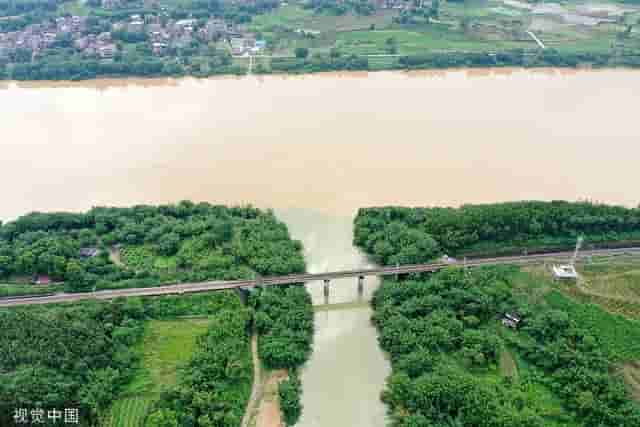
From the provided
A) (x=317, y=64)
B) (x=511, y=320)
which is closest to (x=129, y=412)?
(x=511, y=320)

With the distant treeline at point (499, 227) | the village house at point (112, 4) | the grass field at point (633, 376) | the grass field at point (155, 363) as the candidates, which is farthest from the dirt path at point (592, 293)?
the village house at point (112, 4)

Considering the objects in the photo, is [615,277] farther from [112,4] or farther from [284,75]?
[112,4]

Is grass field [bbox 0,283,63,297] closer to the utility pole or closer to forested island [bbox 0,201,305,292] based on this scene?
forested island [bbox 0,201,305,292]

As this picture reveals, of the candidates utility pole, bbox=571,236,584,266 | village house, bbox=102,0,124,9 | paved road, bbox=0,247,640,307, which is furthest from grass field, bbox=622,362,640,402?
village house, bbox=102,0,124,9

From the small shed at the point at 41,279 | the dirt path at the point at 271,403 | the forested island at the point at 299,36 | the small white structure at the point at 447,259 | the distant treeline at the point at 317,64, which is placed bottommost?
the dirt path at the point at 271,403

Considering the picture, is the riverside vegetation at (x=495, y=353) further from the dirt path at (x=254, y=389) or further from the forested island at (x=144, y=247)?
the forested island at (x=144, y=247)
